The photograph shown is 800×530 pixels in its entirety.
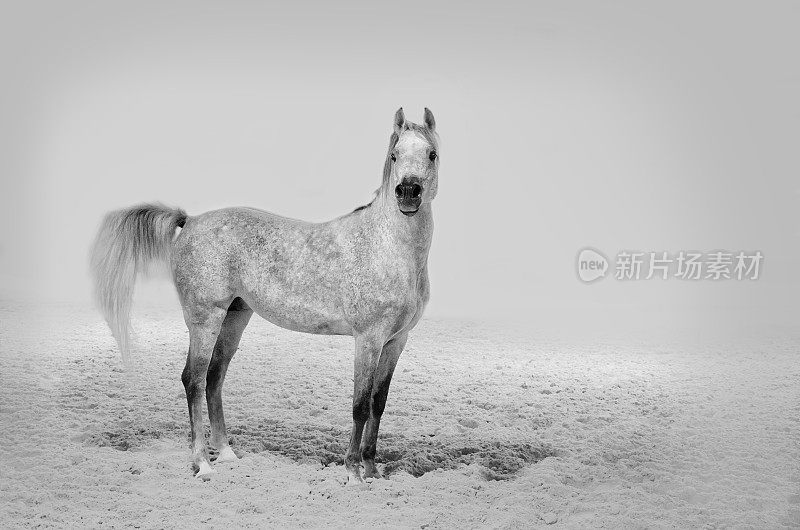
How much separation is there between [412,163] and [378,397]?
100 centimetres

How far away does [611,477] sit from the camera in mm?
3488

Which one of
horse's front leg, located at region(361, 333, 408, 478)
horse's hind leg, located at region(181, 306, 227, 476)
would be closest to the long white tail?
horse's hind leg, located at region(181, 306, 227, 476)

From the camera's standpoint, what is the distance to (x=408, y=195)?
9.69 ft

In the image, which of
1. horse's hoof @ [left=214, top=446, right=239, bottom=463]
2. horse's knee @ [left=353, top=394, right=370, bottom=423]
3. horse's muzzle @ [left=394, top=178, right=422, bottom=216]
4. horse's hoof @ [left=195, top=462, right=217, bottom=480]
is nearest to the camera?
horse's muzzle @ [left=394, top=178, right=422, bottom=216]

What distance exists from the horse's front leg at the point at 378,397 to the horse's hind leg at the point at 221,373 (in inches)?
25.0

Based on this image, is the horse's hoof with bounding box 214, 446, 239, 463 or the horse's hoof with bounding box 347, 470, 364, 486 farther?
the horse's hoof with bounding box 214, 446, 239, 463

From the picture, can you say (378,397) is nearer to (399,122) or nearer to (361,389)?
(361,389)

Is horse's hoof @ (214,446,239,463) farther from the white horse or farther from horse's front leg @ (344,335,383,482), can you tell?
horse's front leg @ (344,335,383,482)

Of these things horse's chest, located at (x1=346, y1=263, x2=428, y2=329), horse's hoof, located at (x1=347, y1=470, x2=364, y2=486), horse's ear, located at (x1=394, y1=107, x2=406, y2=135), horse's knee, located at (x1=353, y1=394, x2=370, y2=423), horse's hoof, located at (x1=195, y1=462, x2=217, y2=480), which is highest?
horse's ear, located at (x1=394, y1=107, x2=406, y2=135)

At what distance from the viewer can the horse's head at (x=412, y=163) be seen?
2955mm

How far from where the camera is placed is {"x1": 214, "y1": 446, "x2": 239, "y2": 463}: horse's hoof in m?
3.47

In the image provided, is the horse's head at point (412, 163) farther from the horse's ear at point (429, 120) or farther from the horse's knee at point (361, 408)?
the horse's knee at point (361, 408)

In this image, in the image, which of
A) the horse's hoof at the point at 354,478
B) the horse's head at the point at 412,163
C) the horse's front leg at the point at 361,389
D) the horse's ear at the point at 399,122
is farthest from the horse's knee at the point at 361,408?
the horse's ear at the point at 399,122

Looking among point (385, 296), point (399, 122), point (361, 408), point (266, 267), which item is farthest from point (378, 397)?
point (399, 122)
